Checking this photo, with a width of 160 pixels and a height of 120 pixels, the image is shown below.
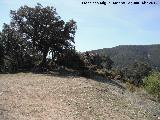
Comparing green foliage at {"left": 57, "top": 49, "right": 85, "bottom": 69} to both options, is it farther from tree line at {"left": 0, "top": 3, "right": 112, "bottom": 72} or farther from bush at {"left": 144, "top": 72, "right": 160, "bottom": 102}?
bush at {"left": 144, "top": 72, "right": 160, "bottom": 102}

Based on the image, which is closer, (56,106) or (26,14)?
(56,106)

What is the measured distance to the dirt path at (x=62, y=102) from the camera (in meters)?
27.3

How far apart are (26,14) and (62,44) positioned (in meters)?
8.13

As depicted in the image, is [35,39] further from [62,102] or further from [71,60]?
[62,102]

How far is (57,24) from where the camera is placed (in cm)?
5853

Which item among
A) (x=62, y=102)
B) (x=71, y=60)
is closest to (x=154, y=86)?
(x=71, y=60)

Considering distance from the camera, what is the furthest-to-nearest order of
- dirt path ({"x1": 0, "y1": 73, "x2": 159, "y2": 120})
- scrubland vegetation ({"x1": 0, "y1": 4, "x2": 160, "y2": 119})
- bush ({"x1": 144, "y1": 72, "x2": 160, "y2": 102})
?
scrubland vegetation ({"x1": 0, "y1": 4, "x2": 160, "y2": 119}) < bush ({"x1": 144, "y1": 72, "x2": 160, "y2": 102}) < dirt path ({"x1": 0, "y1": 73, "x2": 159, "y2": 120})

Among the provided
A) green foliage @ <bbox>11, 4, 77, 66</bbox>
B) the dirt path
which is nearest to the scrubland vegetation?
green foliage @ <bbox>11, 4, 77, 66</bbox>

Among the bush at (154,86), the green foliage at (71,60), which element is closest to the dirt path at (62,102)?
the bush at (154,86)

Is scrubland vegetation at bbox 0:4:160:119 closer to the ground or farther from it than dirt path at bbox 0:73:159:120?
farther from it

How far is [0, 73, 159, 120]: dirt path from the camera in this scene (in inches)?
1077

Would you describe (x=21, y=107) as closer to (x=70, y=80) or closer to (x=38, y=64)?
(x=70, y=80)

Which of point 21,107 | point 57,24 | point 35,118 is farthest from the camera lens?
point 57,24

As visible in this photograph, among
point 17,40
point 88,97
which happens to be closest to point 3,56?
point 17,40
